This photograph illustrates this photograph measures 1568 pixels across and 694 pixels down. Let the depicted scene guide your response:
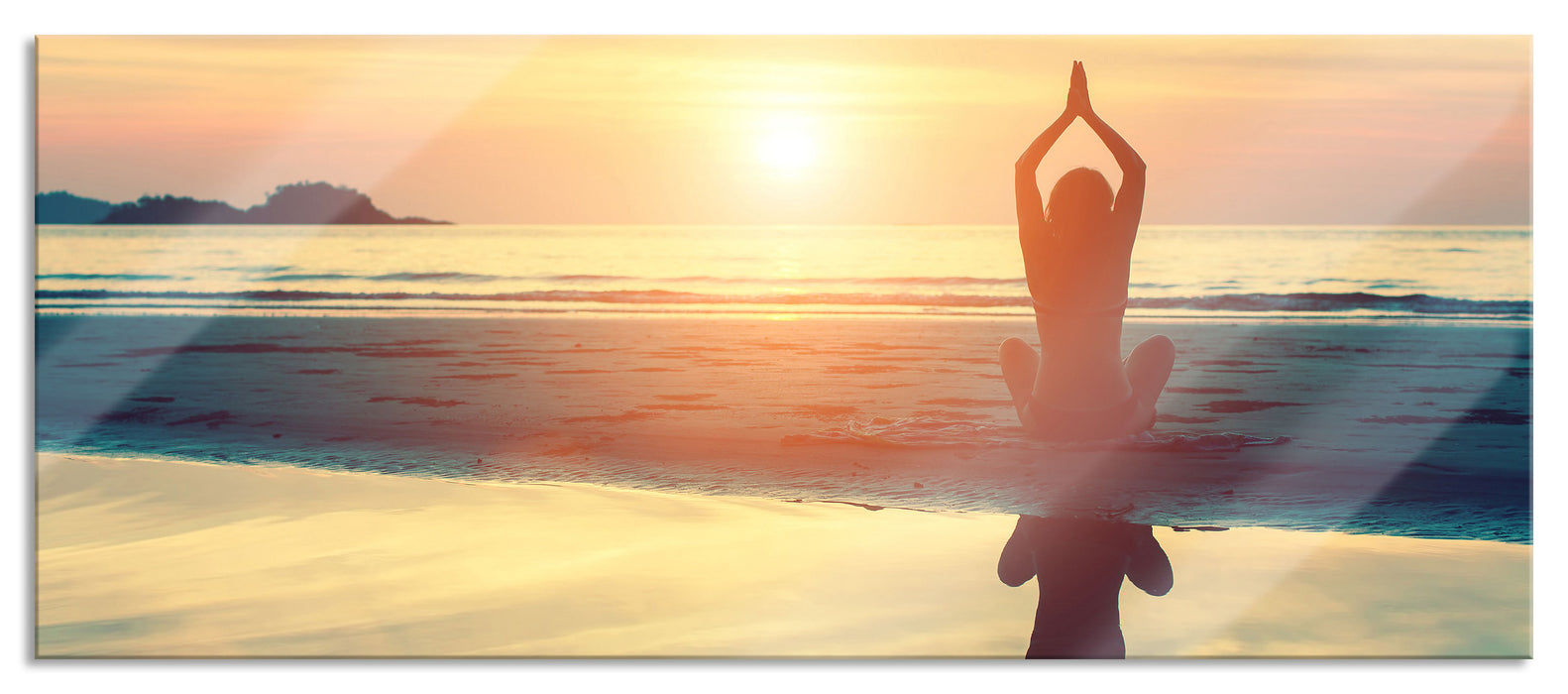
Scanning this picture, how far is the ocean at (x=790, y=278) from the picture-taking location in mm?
13070

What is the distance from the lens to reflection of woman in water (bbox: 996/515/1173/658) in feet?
12.2

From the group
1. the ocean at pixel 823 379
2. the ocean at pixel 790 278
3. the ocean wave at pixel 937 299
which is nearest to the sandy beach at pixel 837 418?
the ocean at pixel 823 379

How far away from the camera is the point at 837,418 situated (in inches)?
292

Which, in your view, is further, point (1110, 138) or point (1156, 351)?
point (1156, 351)

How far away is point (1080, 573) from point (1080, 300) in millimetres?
1646

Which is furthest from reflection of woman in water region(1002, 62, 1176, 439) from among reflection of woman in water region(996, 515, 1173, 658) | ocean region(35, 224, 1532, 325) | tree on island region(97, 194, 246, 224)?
tree on island region(97, 194, 246, 224)

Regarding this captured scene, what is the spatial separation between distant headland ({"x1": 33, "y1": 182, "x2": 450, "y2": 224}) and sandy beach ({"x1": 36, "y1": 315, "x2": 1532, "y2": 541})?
1235mm

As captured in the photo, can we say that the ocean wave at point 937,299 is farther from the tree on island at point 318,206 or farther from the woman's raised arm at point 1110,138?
the woman's raised arm at point 1110,138

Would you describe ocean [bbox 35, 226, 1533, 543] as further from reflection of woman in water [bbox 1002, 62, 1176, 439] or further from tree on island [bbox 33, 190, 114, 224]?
reflection of woman in water [bbox 1002, 62, 1176, 439]

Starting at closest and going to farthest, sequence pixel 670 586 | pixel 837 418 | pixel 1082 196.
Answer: pixel 670 586 < pixel 1082 196 < pixel 837 418

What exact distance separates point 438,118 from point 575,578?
4.06 meters

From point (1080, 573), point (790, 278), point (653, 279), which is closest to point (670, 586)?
point (1080, 573)

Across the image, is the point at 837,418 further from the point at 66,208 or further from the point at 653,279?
the point at 653,279

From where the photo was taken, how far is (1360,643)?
3697mm
